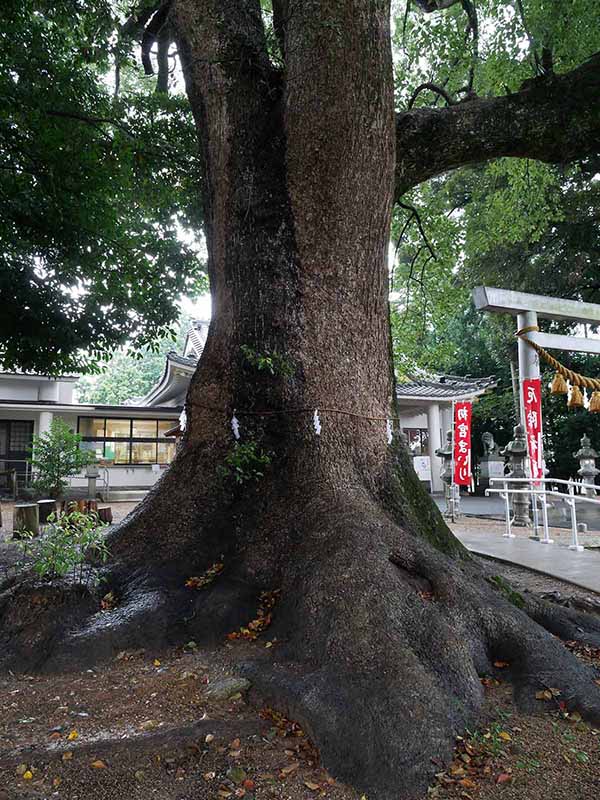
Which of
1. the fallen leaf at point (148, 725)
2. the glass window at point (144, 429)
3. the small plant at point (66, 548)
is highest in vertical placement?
the glass window at point (144, 429)

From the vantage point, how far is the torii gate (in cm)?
881

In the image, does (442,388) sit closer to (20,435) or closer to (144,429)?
(144,429)

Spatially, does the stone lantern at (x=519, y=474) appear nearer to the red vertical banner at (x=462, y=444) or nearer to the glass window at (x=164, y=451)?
the red vertical banner at (x=462, y=444)

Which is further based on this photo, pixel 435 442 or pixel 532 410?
pixel 435 442

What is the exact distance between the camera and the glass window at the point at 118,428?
1953 cm

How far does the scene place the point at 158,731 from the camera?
2334mm

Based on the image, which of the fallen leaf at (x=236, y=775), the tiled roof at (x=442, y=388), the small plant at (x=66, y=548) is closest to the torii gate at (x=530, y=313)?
the small plant at (x=66, y=548)

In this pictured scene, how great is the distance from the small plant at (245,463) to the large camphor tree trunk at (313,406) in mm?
16

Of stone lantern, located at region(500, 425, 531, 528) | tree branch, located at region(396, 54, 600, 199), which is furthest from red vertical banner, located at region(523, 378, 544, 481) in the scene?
tree branch, located at region(396, 54, 600, 199)

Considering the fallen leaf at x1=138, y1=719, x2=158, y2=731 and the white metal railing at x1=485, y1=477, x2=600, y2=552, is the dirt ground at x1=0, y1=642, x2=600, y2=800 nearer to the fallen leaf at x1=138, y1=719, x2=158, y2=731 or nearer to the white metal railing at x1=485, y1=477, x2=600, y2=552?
the fallen leaf at x1=138, y1=719, x2=158, y2=731

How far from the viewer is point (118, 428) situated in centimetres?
1962

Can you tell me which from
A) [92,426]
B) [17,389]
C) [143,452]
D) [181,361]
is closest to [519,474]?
[181,361]

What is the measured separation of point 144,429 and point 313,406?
56.5ft

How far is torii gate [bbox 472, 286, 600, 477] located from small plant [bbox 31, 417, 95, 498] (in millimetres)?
9671
